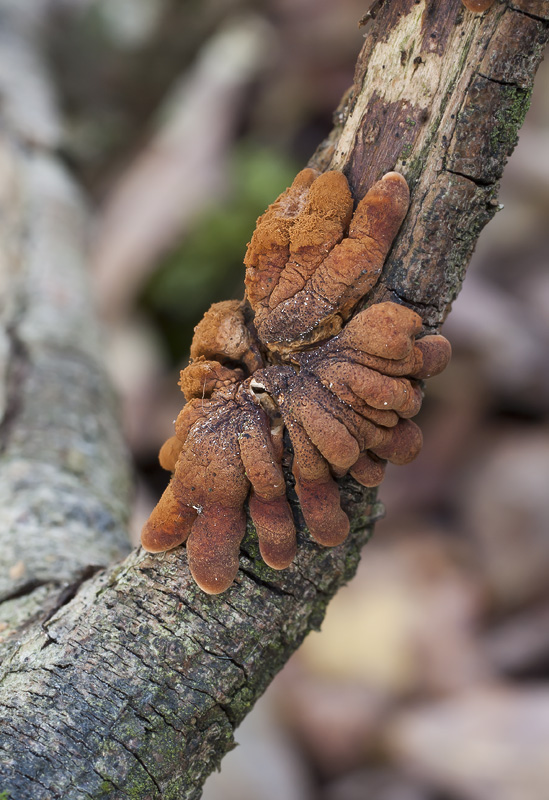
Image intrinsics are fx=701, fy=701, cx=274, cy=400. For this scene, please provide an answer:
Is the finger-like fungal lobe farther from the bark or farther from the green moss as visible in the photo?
the green moss

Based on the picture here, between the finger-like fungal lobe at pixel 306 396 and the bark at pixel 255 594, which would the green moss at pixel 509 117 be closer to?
the bark at pixel 255 594

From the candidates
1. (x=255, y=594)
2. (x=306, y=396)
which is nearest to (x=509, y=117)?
(x=306, y=396)

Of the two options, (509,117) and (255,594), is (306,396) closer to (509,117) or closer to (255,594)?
(255,594)

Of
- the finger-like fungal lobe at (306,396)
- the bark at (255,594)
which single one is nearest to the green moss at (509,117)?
the bark at (255,594)

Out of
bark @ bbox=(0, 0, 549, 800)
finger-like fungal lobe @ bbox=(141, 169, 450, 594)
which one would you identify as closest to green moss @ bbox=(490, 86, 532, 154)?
bark @ bbox=(0, 0, 549, 800)

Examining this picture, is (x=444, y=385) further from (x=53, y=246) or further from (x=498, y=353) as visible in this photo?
(x=53, y=246)

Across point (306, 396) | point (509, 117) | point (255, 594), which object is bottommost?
point (255, 594)
